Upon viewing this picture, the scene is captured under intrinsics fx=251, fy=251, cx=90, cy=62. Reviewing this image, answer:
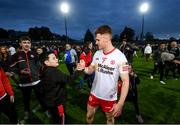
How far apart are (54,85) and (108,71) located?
1105 mm

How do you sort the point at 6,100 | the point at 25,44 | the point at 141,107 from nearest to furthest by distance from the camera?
1. the point at 6,100
2. the point at 25,44
3. the point at 141,107

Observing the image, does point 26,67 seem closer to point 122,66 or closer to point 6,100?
point 6,100

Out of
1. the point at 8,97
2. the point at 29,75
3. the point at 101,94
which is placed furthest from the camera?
the point at 29,75

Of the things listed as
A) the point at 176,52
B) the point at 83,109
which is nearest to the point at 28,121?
the point at 83,109

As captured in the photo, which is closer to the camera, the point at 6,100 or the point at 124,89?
the point at 124,89

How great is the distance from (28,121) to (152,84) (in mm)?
7546

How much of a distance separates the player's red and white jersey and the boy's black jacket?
0.47m

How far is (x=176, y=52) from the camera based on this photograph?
13336 mm

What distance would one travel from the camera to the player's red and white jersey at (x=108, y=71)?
13.9ft

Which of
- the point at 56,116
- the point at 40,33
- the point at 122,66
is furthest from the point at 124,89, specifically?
the point at 40,33

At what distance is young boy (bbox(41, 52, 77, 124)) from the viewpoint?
15.4 ft

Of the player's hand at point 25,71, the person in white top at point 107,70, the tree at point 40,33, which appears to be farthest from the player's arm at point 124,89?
the tree at point 40,33

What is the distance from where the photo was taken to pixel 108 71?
440 centimetres

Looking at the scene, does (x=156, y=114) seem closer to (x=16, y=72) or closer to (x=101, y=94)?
(x=101, y=94)
